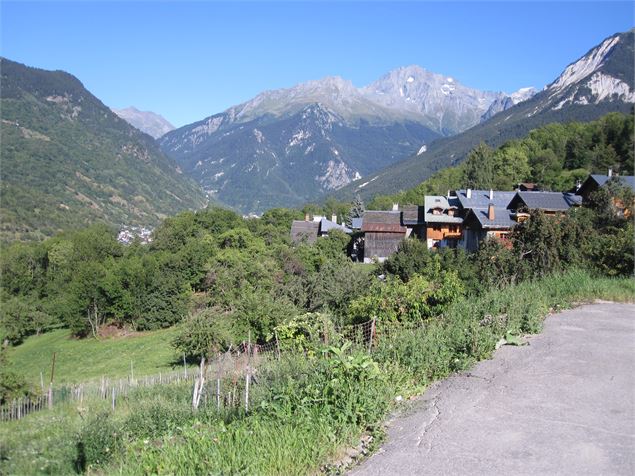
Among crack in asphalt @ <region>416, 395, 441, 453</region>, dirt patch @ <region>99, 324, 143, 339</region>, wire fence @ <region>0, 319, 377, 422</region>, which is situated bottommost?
dirt patch @ <region>99, 324, 143, 339</region>

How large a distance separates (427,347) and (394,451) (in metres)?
2.77

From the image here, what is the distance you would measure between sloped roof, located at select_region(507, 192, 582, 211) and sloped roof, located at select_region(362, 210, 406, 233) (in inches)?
693

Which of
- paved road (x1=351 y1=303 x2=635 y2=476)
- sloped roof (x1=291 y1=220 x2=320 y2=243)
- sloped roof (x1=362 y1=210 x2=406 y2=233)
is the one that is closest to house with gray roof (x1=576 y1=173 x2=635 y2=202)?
sloped roof (x1=362 y1=210 x2=406 y2=233)

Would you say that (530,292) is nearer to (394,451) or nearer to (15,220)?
(394,451)

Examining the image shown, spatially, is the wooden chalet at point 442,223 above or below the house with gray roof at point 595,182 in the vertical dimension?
below

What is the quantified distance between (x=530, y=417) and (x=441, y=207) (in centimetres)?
6350

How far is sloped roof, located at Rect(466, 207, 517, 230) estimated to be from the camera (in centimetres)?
5500

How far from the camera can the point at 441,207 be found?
68250 mm

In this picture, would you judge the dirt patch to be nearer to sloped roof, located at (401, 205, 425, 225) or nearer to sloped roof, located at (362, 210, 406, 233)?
sloped roof, located at (362, 210, 406, 233)

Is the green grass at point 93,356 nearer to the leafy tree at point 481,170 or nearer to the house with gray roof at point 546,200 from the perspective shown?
the house with gray roof at point 546,200

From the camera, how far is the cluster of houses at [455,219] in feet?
181

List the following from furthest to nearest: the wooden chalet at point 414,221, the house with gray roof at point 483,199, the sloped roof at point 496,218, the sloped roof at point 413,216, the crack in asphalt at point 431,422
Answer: the sloped roof at point 413,216
the wooden chalet at point 414,221
the house with gray roof at point 483,199
the sloped roof at point 496,218
the crack in asphalt at point 431,422

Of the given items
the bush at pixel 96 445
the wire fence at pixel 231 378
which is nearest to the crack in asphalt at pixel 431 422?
the wire fence at pixel 231 378

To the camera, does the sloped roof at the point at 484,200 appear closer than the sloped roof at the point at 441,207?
Yes
